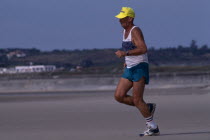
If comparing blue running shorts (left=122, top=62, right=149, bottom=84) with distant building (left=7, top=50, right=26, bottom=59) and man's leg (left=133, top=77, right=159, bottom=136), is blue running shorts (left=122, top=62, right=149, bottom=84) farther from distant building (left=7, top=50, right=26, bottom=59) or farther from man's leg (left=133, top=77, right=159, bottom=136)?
distant building (left=7, top=50, right=26, bottom=59)

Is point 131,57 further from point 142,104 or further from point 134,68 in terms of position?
point 142,104

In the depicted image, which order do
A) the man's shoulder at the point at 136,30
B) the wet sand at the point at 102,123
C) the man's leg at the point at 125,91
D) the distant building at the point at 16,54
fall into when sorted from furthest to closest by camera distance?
the distant building at the point at 16,54 → the wet sand at the point at 102,123 → the man's leg at the point at 125,91 → the man's shoulder at the point at 136,30

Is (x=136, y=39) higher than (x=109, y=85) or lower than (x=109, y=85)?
higher

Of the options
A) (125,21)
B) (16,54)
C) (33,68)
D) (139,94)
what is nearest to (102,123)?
(139,94)

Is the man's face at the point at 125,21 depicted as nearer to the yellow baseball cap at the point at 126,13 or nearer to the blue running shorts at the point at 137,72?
the yellow baseball cap at the point at 126,13

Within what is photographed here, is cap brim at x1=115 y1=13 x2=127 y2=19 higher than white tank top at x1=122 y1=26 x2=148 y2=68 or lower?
higher

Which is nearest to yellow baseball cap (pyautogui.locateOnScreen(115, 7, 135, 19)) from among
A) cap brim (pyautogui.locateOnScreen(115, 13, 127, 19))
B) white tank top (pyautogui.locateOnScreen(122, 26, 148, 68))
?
cap brim (pyautogui.locateOnScreen(115, 13, 127, 19))

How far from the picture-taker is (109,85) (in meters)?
30.8

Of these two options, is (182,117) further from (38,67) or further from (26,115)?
(38,67)

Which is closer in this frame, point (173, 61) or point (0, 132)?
point (0, 132)

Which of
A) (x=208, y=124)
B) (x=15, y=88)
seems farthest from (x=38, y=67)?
(x=208, y=124)

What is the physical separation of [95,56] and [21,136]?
45294mm

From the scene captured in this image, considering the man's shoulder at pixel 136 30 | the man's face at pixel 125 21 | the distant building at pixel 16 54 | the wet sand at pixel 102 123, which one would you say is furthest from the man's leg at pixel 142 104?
the distant building at pixel 16 54

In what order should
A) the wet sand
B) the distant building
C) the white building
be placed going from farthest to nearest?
the distant building, the white building, the wet sand
